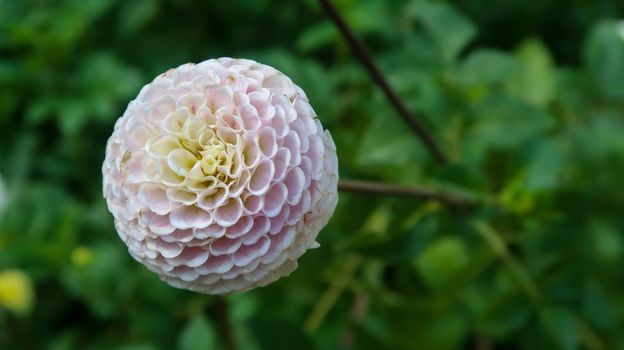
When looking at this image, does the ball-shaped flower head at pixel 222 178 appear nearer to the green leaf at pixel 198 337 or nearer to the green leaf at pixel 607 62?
the green leaf at pixel 198 337

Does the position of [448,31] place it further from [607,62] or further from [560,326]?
[560,326]

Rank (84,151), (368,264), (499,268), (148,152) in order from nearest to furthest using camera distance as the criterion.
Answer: (148,152)
(499,268)
(368,264)
(84,151)

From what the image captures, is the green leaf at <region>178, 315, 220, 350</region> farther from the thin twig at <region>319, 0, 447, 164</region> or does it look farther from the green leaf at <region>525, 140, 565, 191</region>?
the green leaf at <region>525, 140, 565, 191</region>

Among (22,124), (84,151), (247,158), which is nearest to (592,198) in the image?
(247,158)

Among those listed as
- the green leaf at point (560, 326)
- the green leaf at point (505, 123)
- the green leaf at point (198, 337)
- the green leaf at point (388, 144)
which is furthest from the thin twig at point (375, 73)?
the green leaf at point (198, 337)

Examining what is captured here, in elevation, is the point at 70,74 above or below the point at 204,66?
below

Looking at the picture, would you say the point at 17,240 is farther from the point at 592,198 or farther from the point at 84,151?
the point at 592,198

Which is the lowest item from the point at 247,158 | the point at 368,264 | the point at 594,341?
the point at 594,341

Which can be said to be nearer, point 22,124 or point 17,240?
point 17,240
